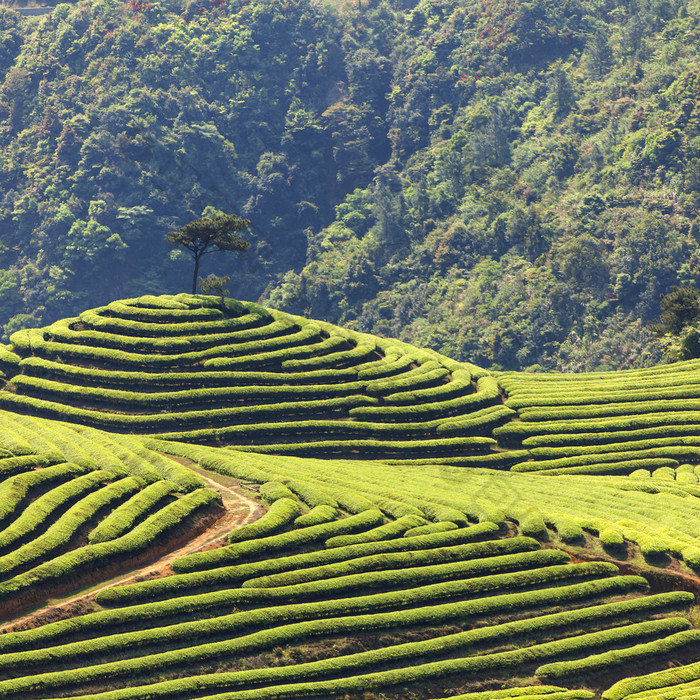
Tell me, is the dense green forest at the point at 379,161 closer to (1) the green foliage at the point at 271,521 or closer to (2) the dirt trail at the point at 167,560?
(2) the dirt trail at the point at 167,560

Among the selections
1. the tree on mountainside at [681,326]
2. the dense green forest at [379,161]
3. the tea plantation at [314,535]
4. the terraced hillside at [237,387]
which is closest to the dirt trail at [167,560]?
the tea plantation at [314,535]

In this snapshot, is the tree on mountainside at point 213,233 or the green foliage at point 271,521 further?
the tree on mountainside at point 213,233

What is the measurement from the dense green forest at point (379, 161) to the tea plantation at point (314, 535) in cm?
6044

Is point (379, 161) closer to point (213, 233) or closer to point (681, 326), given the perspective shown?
point (681, 326)

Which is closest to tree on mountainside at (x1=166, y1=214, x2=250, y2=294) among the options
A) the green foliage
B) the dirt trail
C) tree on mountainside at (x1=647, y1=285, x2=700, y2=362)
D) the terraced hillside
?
the terraced hillside

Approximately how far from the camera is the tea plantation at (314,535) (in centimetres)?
3709

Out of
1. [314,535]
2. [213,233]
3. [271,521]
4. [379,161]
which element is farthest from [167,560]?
[379,161]

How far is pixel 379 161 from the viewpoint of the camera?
163 meters

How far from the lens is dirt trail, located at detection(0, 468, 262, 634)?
121 feet

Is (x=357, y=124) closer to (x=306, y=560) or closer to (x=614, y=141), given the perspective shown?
(x=614, y=141)

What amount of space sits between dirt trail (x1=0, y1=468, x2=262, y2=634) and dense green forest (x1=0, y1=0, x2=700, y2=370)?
3064 inches

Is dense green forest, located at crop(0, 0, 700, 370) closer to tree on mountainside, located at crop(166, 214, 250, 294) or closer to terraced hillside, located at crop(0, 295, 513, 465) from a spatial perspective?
terraced hillside, located at crop(0, 295, 513, 465)

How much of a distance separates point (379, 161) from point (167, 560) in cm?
13021

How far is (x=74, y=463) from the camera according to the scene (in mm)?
46656
